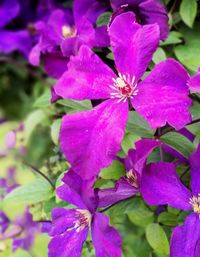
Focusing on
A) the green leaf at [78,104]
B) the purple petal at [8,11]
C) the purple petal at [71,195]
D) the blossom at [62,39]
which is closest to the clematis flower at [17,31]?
the purple petal at [8,11]

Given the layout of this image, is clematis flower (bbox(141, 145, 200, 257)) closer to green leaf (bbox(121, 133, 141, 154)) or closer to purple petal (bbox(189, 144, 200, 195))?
purple petal (bbox(189, 144, 200, 195))

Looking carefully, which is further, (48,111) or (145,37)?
(48,111)

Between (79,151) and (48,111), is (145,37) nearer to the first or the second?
(79,151)

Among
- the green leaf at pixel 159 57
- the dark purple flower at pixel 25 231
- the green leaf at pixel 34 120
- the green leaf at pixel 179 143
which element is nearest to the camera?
the green leaf at pixel 179 143

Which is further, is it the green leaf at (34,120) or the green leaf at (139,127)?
the green leaf at (34,120)

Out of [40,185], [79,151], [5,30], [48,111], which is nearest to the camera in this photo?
[79,151]

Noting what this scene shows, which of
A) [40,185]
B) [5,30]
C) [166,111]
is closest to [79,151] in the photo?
[166,111]

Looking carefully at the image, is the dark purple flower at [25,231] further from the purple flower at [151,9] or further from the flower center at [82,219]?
the purple flower at [151,9]
